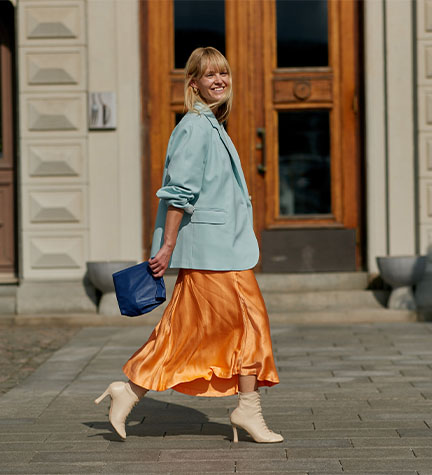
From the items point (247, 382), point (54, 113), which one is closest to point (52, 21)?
point (54, 113)

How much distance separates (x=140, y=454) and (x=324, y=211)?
5.82 metres

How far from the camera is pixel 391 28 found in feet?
30.1

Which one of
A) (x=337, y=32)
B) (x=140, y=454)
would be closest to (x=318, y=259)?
(x=337, y=32)

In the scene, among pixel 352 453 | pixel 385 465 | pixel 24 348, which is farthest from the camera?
pixel 24 348

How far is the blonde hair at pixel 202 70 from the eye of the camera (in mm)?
4234

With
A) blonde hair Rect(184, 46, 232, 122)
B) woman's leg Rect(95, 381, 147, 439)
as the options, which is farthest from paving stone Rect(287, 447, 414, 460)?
blonde hair Rect(184, 46, 232, 122)

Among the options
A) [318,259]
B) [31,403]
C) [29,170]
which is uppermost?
[29,170]

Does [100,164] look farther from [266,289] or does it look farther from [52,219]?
[266,289]

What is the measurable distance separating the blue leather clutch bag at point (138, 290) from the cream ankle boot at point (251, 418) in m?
0.57

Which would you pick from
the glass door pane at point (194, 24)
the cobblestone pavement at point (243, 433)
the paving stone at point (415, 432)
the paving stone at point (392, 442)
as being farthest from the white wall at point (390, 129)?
the paving stone at point (392, 442)

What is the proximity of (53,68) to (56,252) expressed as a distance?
179 cm

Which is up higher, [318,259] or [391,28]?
[391,28]

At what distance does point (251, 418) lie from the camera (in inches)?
165

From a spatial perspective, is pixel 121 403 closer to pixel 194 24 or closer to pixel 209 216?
pixel 209 216
